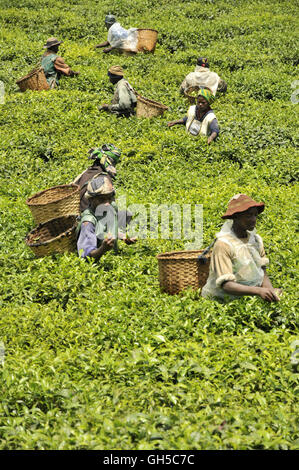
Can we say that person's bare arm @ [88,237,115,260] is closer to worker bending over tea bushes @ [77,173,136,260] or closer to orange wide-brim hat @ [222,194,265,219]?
worker bending over tea bushes @ [77,173,136,260]

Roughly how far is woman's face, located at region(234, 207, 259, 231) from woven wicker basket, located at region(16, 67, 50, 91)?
9067 mm

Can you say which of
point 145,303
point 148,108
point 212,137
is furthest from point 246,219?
point 148,108

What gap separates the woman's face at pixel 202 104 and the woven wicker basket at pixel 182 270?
4779 mm

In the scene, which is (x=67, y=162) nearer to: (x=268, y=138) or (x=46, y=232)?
(x=46, y=232)

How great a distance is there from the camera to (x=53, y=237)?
7.03 metres

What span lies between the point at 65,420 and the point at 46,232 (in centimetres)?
349

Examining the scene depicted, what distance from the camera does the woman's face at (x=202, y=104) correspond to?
9.78m

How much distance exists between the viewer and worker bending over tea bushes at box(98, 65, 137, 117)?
1120 cm

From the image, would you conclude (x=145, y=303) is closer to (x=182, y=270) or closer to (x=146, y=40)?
(x=182, y=270)

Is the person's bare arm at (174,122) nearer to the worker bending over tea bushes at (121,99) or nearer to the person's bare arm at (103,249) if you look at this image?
the worker bending over tea bushes at (121,99)

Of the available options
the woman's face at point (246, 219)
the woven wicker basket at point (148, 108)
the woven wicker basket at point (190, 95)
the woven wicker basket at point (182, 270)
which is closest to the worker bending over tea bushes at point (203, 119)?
the woven wicker basket at point (148, 108)

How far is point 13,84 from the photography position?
13.6m

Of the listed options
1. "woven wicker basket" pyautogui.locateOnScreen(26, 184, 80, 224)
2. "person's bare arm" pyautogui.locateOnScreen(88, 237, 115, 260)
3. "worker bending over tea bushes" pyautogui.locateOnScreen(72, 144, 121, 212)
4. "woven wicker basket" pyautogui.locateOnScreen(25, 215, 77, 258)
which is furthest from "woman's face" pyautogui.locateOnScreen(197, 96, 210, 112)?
"person's bare arm" pyautogui.locateOnScreen(88, 237, 115, 260)

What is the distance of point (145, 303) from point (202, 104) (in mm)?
5373
